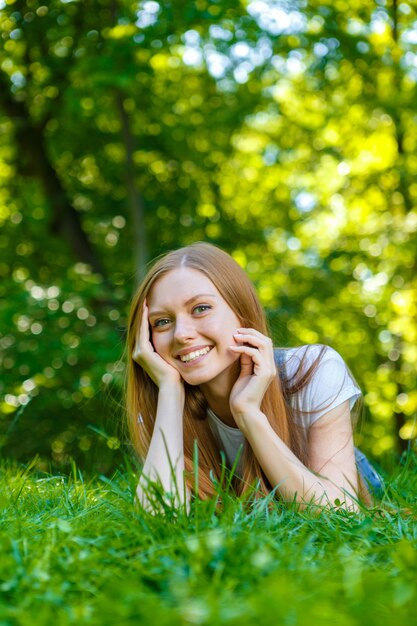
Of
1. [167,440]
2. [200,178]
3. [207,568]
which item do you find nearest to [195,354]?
[167,440]

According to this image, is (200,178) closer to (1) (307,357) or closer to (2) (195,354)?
(1) (307,357)

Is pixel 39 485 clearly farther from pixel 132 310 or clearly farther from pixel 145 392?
pixel 132 310

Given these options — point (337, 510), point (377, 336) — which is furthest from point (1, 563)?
point (377, 336)

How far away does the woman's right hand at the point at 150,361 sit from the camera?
319cm

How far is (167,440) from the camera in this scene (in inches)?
116

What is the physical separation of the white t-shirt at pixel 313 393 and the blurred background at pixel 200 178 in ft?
10.0

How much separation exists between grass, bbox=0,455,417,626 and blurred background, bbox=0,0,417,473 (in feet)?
Result: 14.2

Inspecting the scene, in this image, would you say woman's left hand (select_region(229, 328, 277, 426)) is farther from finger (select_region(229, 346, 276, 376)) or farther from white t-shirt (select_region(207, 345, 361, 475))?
white t-shirt (select_region(207, 345, 361, 475))

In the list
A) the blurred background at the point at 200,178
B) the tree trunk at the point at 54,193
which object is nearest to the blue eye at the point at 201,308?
the blurred background at the point at 200,178

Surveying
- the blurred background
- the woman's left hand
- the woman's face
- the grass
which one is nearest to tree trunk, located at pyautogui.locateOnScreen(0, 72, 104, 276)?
the blurred background

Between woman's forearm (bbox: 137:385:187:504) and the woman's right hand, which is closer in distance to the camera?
woman's forearm (bbox: 137:385:187:504)

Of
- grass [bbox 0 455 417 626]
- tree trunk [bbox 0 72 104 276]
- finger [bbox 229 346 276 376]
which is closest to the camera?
grass [bbox 0 455 417 626]

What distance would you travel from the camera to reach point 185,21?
730 cm

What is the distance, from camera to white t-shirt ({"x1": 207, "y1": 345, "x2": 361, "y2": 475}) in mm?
3246
